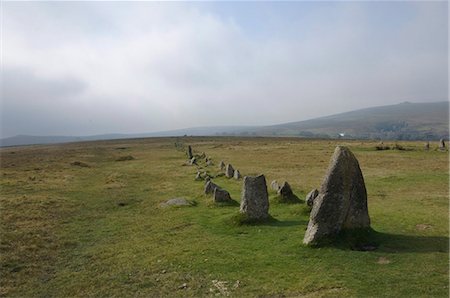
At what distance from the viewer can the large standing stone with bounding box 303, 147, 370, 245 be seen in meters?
15.3

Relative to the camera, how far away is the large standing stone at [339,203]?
15.3m

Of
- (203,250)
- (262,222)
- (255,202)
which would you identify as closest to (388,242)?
(262,222)

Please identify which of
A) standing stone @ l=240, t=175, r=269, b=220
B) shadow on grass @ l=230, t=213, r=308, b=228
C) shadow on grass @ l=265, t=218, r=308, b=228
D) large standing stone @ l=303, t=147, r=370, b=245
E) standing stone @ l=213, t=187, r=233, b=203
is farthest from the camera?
standing stone @ l=213, t=187, r=233, b=203

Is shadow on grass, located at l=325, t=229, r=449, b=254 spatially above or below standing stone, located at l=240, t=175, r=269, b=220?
below

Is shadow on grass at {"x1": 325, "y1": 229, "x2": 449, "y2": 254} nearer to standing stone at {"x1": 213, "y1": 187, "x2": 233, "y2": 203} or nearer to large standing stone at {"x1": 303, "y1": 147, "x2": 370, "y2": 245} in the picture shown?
large standing stone at {"x1": 303, "y1": 147, "x2": 370, "y2": 245}

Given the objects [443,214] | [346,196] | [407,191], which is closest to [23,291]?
[346,196]

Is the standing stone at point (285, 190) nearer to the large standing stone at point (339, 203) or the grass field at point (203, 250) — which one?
the grass field at point (203, 250)

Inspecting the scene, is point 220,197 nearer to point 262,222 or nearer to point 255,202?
point 255,202

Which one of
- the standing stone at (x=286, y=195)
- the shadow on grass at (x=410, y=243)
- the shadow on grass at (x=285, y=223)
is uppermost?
the standing stone at (x=286, y=195)

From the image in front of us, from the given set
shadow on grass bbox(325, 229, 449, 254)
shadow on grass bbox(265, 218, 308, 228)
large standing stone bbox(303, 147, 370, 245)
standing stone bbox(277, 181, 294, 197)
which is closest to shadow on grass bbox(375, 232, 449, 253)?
shadow on grass bbox(325, 229, 449, 254)

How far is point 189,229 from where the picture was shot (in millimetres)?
18984

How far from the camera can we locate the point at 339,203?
15.4m

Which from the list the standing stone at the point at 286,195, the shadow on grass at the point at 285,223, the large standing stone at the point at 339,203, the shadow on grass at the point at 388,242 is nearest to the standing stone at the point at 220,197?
the standing stone at the point at 286,195

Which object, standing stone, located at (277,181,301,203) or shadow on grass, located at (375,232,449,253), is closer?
shadow on grass, located at (375,232,449,253)
